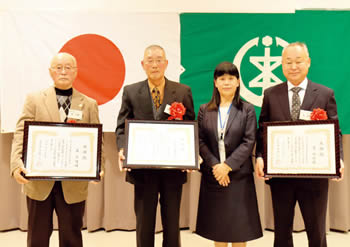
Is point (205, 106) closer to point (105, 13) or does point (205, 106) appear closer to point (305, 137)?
point (305, 137)

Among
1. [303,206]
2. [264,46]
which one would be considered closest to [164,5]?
[264,46]

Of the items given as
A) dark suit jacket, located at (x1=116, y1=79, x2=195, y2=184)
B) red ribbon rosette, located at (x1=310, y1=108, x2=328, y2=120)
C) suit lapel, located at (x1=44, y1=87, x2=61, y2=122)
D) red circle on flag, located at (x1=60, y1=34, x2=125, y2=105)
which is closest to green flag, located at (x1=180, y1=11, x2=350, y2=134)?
red circle on flag, located at (x1=60, y1=34, x2=125, y2=105)

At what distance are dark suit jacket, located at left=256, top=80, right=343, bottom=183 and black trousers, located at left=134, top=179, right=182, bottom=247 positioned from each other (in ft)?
2.06

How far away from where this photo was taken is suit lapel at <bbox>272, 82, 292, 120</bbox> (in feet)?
6.64

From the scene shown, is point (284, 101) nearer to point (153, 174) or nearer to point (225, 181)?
point (225, 181)

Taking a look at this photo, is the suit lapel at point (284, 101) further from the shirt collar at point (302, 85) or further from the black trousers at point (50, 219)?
the black trousers at point (50, 219)

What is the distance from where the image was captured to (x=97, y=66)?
309cm

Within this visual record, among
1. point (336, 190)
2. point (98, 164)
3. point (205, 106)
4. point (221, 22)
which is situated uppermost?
point (221, 22)

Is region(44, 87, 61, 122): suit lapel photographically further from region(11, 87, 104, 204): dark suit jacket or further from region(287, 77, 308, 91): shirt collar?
region(287, 77, 308, 91): shirt collar

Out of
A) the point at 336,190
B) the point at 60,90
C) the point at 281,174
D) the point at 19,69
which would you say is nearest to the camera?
the point at 281,174

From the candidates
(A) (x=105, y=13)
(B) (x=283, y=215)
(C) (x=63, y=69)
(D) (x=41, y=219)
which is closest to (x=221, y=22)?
(A) (x=105, y=13)

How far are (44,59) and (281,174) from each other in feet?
7.83

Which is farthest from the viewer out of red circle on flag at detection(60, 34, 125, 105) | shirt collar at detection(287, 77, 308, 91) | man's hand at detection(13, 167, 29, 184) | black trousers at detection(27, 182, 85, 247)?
red circle on flag at detection(60, 34, 125, 105)

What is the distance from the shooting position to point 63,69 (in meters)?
2.00
